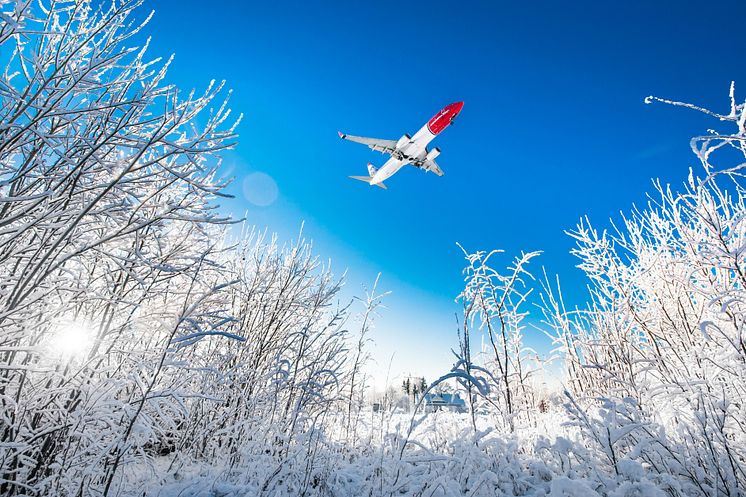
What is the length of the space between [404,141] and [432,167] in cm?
347

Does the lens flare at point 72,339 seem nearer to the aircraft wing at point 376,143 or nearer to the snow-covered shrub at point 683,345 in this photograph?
the snow-covered shrub at point 683,345

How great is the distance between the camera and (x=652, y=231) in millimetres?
3055

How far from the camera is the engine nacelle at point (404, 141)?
17.9m

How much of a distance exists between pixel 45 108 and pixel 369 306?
4.13m

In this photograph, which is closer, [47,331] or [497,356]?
[47,331]

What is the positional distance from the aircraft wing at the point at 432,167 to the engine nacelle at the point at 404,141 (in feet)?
7.90

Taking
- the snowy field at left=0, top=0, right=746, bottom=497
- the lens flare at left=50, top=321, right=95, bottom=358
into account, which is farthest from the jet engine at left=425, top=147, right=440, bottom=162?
the lens flare at left=50, top=321, right=95, bottom=358

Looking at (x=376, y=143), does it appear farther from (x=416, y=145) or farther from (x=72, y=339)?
(x=72, y=339)

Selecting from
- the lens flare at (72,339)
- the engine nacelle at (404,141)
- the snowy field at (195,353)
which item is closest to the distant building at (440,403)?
the snowy field at (195,353)

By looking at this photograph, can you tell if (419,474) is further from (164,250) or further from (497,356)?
(164,250)

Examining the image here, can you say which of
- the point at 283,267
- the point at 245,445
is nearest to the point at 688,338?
the point at 245,445

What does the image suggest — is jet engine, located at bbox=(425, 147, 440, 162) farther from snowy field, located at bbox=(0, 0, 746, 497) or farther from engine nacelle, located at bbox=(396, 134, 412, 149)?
snowy field, located at bbox=(0, 0, 746, 497)

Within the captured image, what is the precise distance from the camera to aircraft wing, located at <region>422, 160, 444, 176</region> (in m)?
20.2

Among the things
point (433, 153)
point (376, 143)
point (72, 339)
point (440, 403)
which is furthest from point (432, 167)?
point (72, 339)
